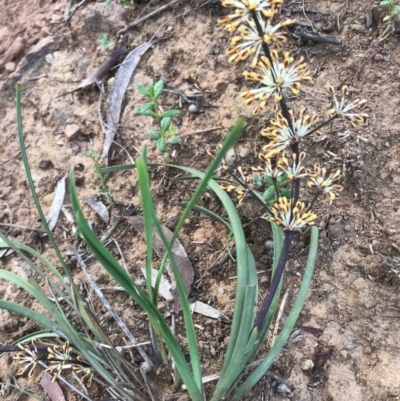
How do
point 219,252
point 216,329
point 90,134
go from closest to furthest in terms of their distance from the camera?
point 216,329, point 219,252, point 90,134

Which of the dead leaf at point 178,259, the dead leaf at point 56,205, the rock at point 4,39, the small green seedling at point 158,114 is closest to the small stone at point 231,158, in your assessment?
the small green seedling at point 158,114

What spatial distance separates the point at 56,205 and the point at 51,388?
0.78m

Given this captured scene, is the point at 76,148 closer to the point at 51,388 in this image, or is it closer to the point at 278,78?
the point at 51,388

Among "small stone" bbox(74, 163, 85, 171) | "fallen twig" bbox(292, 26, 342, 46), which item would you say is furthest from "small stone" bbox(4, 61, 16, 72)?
"fallen twig" bbox(292, 26, 342, 46)

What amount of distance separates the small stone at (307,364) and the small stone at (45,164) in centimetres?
140

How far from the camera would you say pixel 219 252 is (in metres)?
1.80

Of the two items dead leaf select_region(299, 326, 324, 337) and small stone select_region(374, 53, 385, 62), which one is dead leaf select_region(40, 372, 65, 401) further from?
small stone select_region(374, 53, 385, 62)

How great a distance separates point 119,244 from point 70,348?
20.9 inches

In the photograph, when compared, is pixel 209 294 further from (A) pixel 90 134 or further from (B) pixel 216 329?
(A) pixel 90 134

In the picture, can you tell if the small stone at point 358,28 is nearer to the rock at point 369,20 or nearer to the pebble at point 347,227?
the rock at point 369,20

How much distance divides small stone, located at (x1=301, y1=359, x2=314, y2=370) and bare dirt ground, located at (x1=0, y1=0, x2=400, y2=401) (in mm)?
18

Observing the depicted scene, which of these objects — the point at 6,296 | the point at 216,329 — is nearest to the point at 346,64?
the point at 216,329

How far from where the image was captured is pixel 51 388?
165 cm

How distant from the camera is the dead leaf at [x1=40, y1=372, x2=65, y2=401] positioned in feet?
5.35
